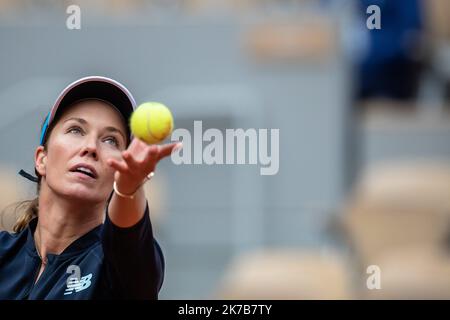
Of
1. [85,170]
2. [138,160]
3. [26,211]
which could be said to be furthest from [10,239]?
[138,160]

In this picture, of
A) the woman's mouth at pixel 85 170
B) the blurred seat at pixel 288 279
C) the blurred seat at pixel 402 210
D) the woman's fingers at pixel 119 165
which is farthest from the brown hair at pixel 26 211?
the blurred seat at pixel 402 210

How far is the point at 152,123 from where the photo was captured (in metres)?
0.99

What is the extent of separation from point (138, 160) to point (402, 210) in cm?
332

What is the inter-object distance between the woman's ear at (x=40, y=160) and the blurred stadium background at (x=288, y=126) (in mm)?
2477

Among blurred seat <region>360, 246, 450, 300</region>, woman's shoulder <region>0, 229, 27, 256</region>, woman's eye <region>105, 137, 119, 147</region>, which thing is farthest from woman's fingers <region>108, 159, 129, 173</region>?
blurred seat <region>360, 246, 450, 300</region>

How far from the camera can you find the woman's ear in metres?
1.11

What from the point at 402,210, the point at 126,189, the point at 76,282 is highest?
the point at 126,189

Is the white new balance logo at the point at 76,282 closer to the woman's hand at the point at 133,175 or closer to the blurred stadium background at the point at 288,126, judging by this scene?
the woman's hand at the point at 133,175

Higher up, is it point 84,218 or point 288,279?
point 84,218

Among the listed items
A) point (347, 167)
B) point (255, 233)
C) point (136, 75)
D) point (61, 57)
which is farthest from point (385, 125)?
point (61, 57)

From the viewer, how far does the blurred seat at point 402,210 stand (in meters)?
4.12

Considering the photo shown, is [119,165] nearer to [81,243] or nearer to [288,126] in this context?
[81,243]

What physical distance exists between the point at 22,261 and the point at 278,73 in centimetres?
350

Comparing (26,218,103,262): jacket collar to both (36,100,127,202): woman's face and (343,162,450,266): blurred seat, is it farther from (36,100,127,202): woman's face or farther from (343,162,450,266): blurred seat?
(343,162,450,266): blurred seat
